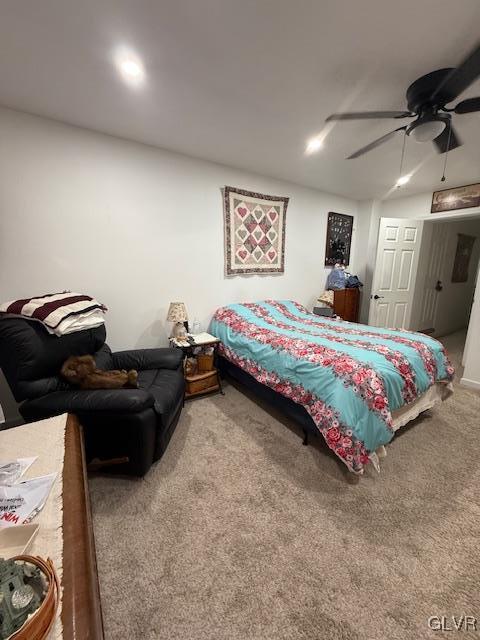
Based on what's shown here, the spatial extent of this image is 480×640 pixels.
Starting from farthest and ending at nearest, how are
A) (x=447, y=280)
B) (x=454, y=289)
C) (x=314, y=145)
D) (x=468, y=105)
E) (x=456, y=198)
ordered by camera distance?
(x=454, y=289), (x=447, y=280), (x=456, y=198), (x=314, y=145), (x=468, y=105)

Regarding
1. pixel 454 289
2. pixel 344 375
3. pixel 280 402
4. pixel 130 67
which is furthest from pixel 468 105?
pixel 454 289

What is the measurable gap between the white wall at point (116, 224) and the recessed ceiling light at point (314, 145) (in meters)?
0.89

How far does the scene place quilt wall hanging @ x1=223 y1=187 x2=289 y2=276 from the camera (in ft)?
10.2

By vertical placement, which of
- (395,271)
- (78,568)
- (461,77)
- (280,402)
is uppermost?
(461,77)

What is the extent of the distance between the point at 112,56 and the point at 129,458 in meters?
2.38

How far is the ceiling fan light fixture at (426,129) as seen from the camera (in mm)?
1594

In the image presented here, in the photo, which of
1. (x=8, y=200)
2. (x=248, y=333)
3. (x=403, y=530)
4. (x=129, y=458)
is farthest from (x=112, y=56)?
(x=403, y=530)

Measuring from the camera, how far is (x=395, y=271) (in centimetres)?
394

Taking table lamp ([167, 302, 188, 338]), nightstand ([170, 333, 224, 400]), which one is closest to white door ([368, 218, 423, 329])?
nightstand ([170, 333, 224, 400])

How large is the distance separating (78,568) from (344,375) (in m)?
1.54

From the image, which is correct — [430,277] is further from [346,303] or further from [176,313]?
[176,313]

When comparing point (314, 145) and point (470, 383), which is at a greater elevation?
point (314, 145)

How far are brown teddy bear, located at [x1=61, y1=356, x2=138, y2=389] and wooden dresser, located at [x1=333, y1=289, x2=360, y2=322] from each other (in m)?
3.49

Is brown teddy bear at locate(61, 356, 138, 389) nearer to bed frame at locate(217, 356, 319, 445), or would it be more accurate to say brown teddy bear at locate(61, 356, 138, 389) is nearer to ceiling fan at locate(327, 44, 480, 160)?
bed frame at locate(217, 356, 319, 445)
